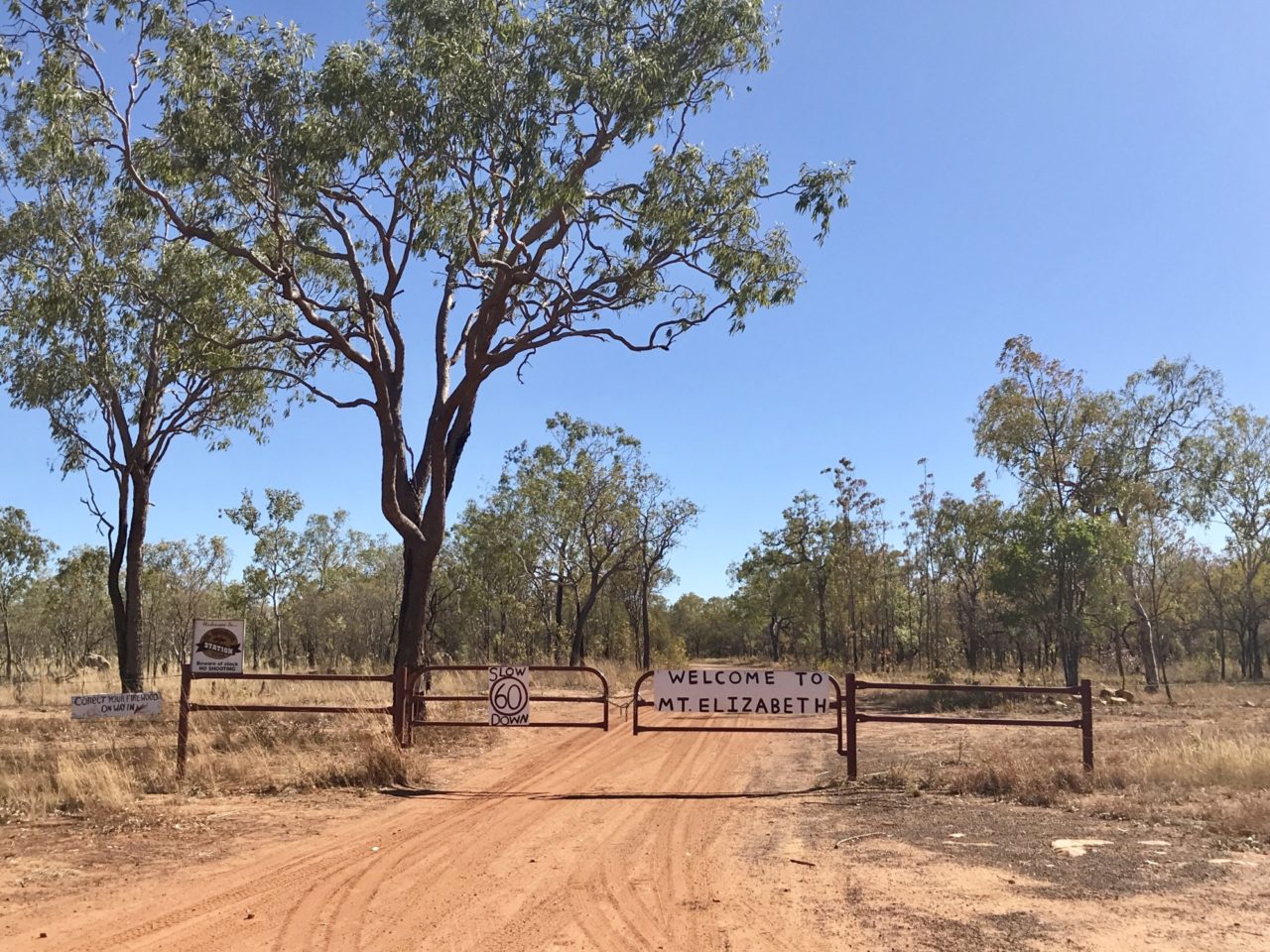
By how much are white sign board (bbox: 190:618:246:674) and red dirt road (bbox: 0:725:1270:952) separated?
3.25m

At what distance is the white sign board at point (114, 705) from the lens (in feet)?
35.4

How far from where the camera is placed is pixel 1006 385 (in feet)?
107

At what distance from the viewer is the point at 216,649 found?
37.1 ft

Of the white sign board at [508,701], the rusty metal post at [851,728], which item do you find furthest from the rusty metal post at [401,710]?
the rusty metal post at [851,728]

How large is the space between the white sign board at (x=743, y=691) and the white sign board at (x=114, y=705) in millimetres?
6399

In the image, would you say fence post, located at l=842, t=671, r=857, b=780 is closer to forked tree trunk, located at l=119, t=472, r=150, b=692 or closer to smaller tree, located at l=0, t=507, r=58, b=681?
forked tree trunk, located at l=119, t=472, r=150, b=692

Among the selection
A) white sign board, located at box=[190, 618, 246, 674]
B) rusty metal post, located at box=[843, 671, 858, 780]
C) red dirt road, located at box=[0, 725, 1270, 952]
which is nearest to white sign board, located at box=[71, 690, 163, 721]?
white sign board, located at box=[190, 618, 246, 674]

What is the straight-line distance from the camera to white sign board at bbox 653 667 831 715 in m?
11.5

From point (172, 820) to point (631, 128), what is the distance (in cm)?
1180

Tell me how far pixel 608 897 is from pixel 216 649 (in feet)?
24.1

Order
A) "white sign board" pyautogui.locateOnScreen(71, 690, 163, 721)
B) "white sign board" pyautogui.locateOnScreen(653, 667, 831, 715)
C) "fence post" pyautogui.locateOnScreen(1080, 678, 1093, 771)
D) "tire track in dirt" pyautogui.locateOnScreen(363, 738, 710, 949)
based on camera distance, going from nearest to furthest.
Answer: "tire track in dirt" pyautogui.locateOnScreen(363, 738, 710, 949) < "fence post" pyautogui.locateOnScreen(1080, 678, 1093, 771) < "white sign board" pyautogui.locateOnScreen(71, 690, 163, 721) < "white sign board" pyautogui.locateOnScreen(653, 667, 831, 715)

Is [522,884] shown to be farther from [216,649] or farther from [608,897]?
[216,649]

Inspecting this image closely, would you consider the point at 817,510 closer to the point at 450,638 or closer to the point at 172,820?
the point at 450,638

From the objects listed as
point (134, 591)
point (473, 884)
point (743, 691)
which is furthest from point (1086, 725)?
point (134, 591)
